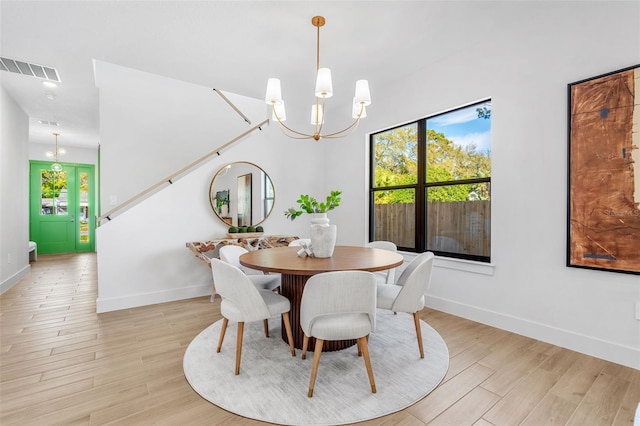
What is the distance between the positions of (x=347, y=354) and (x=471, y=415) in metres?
0.92

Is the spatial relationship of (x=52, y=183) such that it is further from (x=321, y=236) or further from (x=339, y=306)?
(x=339, y=306)

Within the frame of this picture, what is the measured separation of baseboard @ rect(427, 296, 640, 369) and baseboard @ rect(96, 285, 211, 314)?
3.11 metres

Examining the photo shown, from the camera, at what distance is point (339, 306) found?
68.6 inches

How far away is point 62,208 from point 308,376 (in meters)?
8.87

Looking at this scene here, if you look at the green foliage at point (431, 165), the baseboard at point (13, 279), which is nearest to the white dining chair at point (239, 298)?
the green foliage at point (431, 165)

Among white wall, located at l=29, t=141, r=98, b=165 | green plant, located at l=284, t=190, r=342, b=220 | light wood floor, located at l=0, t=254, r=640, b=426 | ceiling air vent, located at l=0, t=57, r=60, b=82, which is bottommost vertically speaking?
light wood floor, located at l=0, t=254, r=640, b=426

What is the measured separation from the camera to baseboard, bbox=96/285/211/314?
3.39 metres

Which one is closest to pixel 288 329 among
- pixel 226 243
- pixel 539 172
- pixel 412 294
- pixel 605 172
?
pixel 412 294

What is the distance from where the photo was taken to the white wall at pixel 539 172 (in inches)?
88.2

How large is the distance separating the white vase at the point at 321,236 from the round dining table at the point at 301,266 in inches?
2.6

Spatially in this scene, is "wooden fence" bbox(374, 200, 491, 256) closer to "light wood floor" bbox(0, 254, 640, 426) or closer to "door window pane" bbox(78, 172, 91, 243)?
"light wood floor" bbox(0, 254, 640, 426)

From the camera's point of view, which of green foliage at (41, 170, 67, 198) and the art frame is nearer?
the art frame

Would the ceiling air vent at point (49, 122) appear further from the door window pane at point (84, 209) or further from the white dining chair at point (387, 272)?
the white dining chair at point (387, 272)

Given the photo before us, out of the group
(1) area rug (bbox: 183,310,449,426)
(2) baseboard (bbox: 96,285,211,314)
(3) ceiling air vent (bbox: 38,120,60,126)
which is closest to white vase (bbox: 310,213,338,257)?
(1) area rug (bbox: 183,310,449,426)
